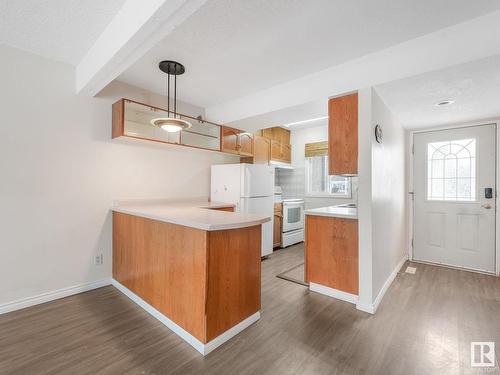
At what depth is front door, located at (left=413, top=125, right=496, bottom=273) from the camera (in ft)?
10.6

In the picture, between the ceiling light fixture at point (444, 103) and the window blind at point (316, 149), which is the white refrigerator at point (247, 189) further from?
the ceiling light fixture at point (444, 103)

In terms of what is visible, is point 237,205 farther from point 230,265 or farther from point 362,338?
point 362,338

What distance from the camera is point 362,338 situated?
5.97 ft

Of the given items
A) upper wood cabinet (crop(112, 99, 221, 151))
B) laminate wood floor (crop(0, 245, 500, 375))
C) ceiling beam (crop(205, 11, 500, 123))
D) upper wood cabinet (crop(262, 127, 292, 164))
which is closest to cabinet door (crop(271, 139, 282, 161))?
upper wood cabinet (crop(262, 127, 292, 164))

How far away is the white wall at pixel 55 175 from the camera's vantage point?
86.1 inches

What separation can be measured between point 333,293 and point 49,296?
2.92 m

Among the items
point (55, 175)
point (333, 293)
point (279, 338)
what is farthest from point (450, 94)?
point (55, 175)

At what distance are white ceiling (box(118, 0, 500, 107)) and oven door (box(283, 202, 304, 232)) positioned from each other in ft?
7.83

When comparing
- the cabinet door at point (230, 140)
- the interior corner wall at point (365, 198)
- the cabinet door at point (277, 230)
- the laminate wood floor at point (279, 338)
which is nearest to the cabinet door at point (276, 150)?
the cabinet door at point (230, 140)

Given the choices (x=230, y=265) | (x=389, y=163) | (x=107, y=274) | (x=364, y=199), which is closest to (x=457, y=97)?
(x=389, y=163)

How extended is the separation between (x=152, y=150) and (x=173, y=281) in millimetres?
1902

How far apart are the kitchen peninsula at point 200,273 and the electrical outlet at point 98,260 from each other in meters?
0.71

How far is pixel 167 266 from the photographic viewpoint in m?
1.98

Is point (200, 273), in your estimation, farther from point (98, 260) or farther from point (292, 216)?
point (292, 216)
